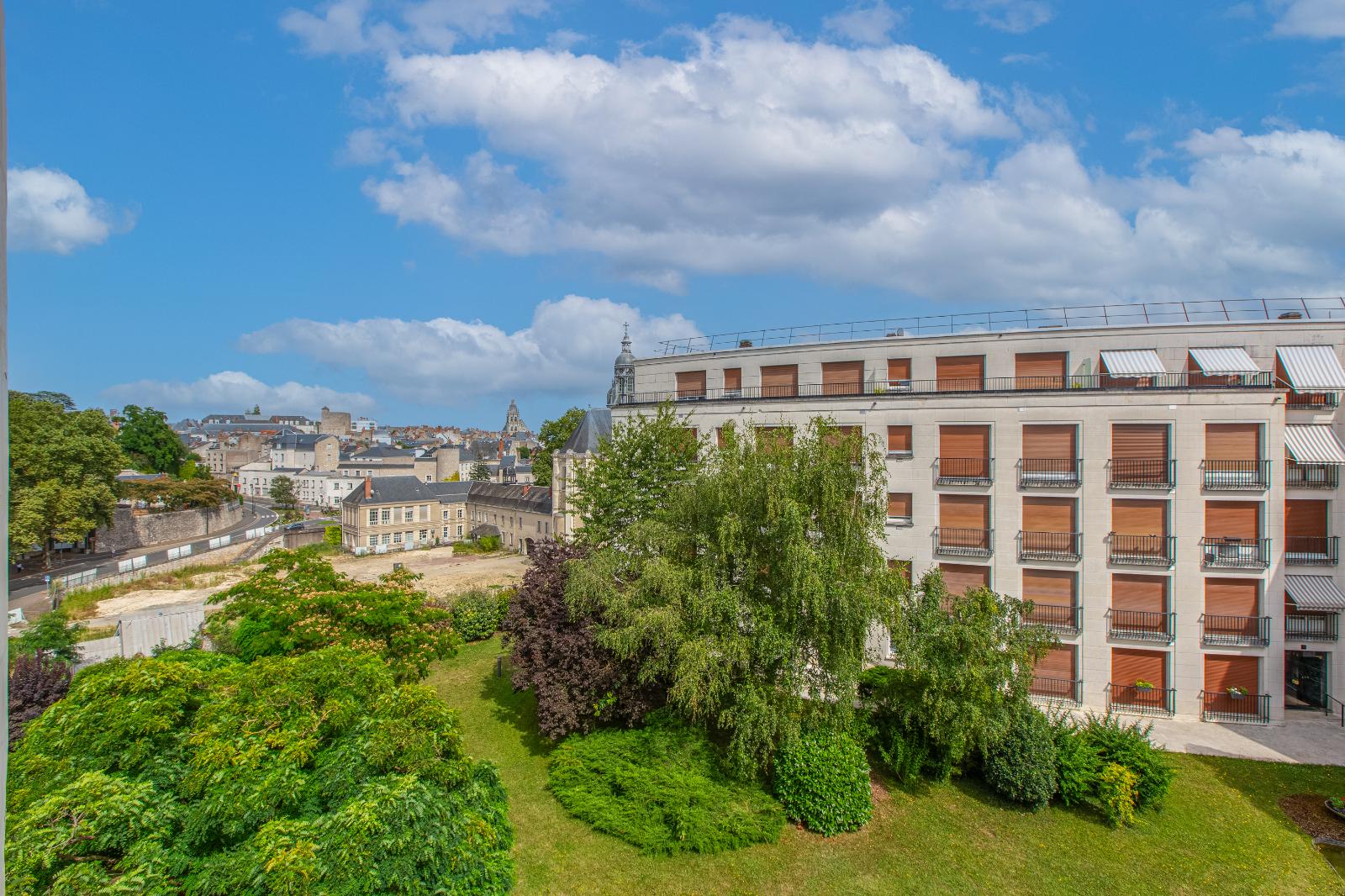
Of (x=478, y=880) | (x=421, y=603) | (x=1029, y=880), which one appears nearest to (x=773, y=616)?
(x=1029, y=880)

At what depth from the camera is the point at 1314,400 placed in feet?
74.0

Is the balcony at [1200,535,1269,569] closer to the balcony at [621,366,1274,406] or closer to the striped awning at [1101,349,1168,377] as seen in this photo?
the balcony at [621,366,1274,406]

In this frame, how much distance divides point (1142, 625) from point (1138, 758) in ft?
25.5

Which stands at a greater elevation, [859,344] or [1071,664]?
[859,344]

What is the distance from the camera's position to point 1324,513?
73.5ft

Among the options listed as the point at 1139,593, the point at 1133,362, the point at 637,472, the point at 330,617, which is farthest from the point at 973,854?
the point at 1133,362

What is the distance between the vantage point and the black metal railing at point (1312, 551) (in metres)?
22.2

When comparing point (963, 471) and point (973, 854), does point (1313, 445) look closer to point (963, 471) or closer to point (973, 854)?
point (963, 471)

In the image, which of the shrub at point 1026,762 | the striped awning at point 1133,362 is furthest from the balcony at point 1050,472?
the shrub at point 1026,762

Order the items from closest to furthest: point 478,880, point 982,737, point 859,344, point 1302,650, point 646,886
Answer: point 478,880 < point 646,886 < point 982,737 < point 1302,650 < point 859,344

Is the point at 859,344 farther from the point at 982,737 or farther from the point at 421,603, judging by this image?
the point at 421,603

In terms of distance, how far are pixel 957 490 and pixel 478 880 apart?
65.3 ft

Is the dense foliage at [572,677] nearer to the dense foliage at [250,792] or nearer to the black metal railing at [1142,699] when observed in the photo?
the dense foliage at [250,792]

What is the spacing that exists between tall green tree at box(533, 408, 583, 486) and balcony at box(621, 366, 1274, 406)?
3401 centimetres
